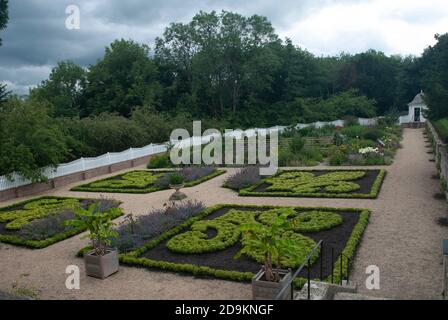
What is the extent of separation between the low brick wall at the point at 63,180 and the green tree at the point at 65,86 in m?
22.4

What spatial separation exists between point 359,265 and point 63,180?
14848mm

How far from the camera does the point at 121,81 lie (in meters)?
42.5

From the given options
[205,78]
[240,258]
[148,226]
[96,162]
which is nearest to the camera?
[240,258]

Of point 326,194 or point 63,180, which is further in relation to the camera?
point 63,180

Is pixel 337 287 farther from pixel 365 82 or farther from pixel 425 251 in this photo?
pixel 365 82

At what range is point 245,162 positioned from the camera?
21109mm

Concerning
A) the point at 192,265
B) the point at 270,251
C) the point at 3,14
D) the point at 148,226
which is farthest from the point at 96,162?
the point at 270,251

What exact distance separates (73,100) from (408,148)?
Answer: 112ft

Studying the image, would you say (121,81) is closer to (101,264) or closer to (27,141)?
(27,141)

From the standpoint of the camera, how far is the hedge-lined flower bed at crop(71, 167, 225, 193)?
53.2 feet

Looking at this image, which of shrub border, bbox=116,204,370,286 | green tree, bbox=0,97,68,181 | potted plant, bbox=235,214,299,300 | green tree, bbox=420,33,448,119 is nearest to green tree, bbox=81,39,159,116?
green tree, bbox=0,97,68,181

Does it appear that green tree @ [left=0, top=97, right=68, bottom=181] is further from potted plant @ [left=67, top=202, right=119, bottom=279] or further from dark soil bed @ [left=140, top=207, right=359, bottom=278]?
potted plant @ [left=67, top=202, right=119, bottom=279]
